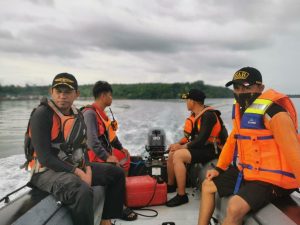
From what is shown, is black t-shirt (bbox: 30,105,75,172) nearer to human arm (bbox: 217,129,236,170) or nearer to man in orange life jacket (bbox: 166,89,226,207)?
human arm (bbox: 217,129,236,170)

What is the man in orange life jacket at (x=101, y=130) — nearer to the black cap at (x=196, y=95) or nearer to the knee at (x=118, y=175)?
the knee at (x=118, y=175)

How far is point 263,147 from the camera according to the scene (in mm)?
2059

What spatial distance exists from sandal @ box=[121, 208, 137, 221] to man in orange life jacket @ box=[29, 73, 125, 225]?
564mm

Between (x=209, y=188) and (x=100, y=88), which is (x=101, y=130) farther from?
(x=209, y=188)

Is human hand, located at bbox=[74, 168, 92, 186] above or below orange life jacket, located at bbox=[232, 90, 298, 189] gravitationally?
below

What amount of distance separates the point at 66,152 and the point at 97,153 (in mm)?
822

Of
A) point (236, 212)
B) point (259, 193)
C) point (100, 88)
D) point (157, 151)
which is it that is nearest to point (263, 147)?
point (259, 193)

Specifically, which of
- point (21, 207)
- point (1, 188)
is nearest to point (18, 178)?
point (1, 188)

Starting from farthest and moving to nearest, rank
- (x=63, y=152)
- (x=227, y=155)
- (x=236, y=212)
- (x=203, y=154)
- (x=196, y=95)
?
(x=196, y=95)
(x=203, y=154)
(x=227, y=155)
(x=63, y=152)
(x=236, y=212)

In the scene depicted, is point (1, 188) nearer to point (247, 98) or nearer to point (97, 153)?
point (97, 153)

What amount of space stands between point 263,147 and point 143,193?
155 centimetres

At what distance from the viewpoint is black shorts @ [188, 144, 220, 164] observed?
3484 millimetres

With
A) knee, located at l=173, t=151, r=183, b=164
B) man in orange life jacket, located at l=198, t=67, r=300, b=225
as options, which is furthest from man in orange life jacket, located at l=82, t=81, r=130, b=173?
man in orange life jacket, located at l=198, t=67, r=300, b=225

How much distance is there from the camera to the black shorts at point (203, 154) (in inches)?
137
